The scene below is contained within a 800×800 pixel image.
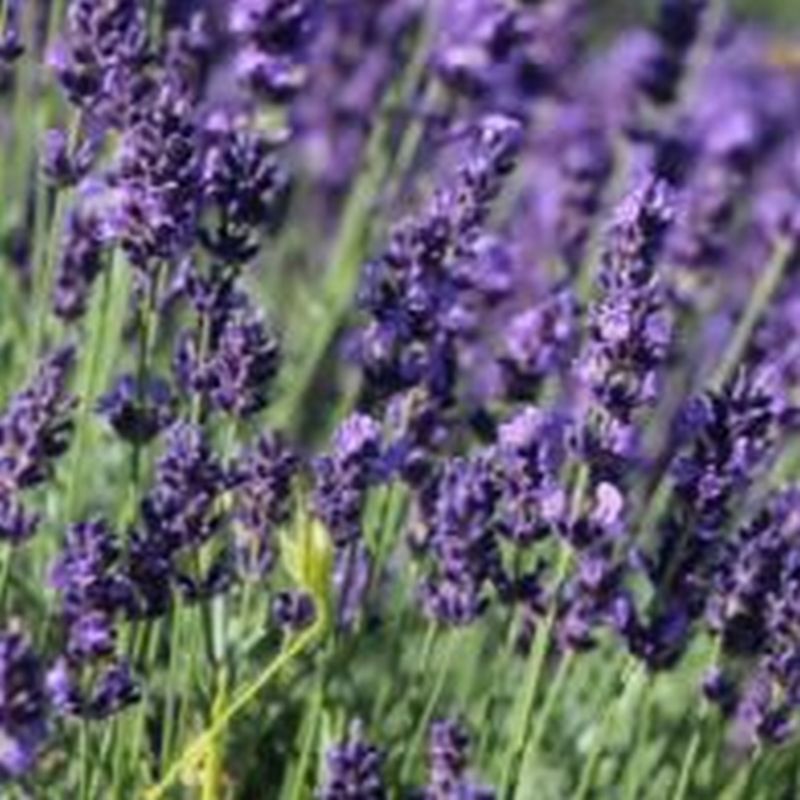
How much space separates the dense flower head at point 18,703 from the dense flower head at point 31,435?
43 cm

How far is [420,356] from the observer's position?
12.3 feet

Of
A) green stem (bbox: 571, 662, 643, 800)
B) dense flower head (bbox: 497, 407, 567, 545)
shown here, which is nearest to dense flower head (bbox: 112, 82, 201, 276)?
dense flower head (bbox: 497, 407, 567, 545)

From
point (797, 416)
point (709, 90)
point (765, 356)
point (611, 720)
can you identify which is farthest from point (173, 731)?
point (709, 90)

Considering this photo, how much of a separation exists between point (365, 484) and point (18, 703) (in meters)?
0.84

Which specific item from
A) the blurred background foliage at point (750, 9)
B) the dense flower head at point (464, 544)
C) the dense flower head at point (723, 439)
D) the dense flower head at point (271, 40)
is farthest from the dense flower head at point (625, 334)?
the blurred background foliage at point (750, 9)

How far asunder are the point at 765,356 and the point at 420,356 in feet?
4.16

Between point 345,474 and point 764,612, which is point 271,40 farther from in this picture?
point 764,612

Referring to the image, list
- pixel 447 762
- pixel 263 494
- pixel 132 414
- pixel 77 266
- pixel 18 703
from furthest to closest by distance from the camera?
pixel 77 266
pixel 132 414
pixel 263 494
pixel 447 762
pixel 18 703

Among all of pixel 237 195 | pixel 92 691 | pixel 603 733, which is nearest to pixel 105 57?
pixel 237 195

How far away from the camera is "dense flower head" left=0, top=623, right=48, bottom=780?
2609 millimetres

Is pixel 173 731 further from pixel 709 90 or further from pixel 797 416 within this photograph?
pixel 709 90

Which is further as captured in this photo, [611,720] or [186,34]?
[186,34]

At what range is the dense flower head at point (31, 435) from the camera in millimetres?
3045

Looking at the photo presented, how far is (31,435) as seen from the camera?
3.04 meters
